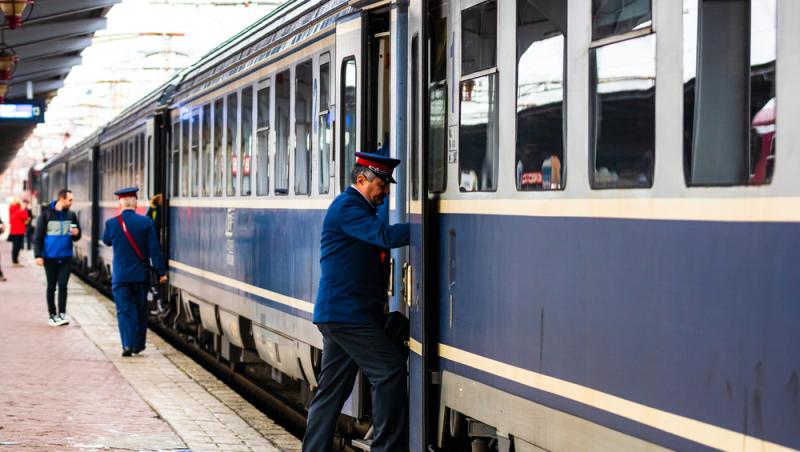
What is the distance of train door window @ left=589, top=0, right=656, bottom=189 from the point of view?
4758mm

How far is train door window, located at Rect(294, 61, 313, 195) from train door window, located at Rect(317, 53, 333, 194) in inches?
13.8

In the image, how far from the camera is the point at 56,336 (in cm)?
1769

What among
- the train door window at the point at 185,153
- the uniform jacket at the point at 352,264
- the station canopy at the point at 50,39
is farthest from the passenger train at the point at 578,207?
the station canopy at the point at 50,39

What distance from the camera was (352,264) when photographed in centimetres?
753

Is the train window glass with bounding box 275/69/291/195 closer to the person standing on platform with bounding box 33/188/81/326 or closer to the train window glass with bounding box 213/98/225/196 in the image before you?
the train window glass with bounding box 213/98/225/196

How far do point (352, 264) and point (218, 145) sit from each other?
6896mm

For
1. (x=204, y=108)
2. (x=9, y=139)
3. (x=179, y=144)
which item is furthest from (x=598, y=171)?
(x=9, y=139)

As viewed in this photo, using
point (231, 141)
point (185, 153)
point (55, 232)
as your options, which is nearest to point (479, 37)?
point (231, 141)

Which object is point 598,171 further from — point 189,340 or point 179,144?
point 189,340

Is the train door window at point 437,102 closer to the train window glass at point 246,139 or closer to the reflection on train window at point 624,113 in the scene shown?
the reflection on train window at point 624,113

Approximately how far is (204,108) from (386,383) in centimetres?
818

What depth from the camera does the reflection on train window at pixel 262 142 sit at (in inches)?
464

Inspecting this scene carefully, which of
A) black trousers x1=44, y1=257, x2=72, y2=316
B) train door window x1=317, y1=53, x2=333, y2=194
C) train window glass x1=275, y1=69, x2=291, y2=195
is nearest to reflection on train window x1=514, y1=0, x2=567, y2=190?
train door window x1=317, y1=53, x2=333, y2=194

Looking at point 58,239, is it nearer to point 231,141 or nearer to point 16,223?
point 231,141
